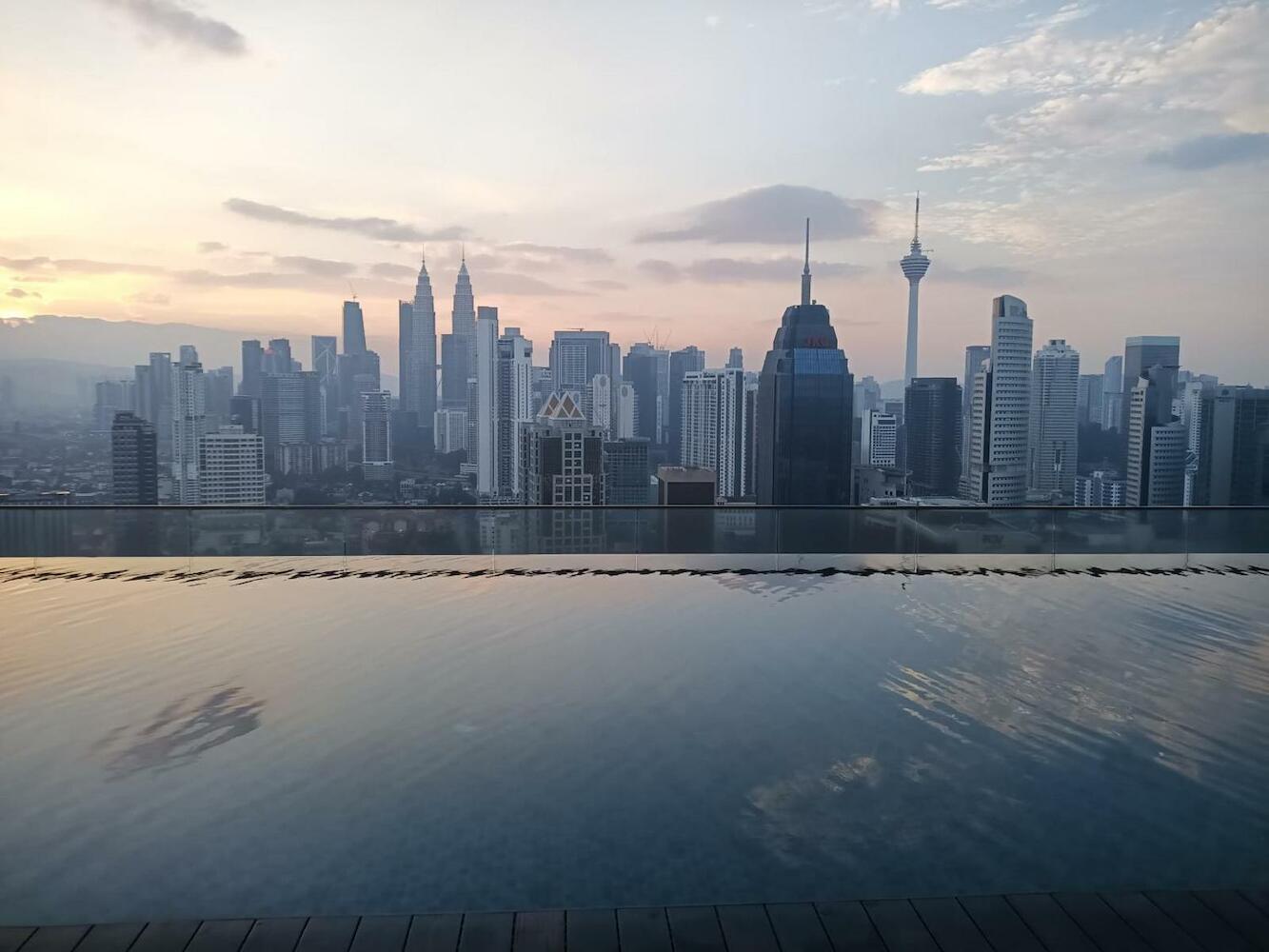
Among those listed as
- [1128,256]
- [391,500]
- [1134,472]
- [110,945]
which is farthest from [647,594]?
[1128,256]

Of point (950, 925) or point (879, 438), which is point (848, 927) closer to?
point (950, 925)

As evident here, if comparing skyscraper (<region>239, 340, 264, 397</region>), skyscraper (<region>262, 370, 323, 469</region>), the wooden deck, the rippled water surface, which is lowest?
the rippled water surface

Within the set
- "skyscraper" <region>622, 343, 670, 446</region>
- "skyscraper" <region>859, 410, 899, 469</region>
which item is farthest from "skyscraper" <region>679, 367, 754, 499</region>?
"skyscraper" <region>859, 410, 899, 469</region>

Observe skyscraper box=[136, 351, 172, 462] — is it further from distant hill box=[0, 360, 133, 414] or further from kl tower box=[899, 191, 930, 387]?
kl tower box=[899, 191, 930, 387]

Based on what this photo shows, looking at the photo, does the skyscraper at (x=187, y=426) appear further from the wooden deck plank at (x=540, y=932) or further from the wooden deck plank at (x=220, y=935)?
the wooden deck plank at (x=540, y=932)

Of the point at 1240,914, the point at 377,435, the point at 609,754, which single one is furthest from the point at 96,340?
the point at 1240,914

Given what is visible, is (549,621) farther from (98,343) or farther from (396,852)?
(98,343)
